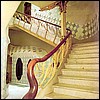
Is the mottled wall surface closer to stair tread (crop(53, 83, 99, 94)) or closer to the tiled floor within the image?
the tiled floor

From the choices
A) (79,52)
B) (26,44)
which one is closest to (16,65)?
(26,44)

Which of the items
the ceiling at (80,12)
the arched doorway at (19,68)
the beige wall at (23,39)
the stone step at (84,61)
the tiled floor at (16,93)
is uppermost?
the ceiling at (80,12)

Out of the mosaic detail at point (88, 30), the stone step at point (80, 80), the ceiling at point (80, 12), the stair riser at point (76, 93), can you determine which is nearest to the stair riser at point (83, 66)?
the stone step at point (80, 80)

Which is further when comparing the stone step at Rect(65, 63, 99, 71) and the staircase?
the stone step at Rect(65, 63, 99, 71)

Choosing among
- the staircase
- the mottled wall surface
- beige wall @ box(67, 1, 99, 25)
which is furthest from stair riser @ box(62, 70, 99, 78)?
beige wall @ box(67, 1, 99, 25)

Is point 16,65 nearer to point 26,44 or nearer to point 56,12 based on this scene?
point 26,44

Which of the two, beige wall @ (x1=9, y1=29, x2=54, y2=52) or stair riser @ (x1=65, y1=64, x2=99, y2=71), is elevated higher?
beige wall @ (x1=9, y1=29, x2=54, y2=52)

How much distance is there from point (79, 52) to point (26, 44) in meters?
3.96

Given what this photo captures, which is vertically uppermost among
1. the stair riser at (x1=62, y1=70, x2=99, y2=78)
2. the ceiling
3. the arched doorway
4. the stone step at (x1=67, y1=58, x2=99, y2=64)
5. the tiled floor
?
A: the ceiling

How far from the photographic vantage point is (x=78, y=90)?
280cm

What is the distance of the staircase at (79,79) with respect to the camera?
2.77m

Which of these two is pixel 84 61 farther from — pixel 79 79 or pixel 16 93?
pixel 16 93

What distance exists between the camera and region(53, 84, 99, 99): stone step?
104 inches

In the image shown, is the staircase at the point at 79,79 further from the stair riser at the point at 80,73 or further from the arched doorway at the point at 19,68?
the arched doorway at the point at 19,68
